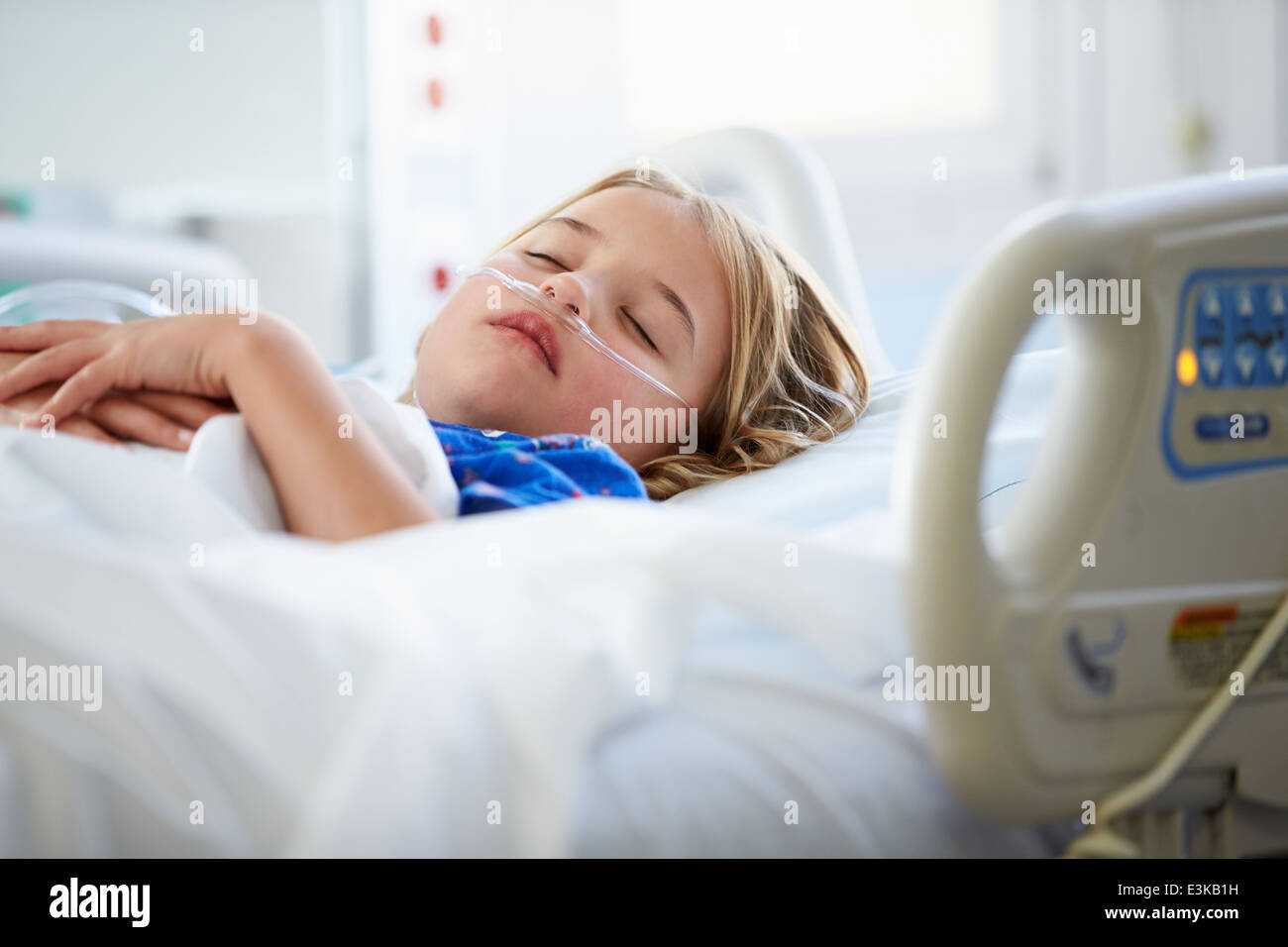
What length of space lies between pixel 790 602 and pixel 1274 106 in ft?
9.83

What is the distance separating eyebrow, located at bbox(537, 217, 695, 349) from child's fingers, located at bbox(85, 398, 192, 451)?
18.6 inches

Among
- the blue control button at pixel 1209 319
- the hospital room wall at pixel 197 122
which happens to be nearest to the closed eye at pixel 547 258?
the blue control button at pixel 1209 319

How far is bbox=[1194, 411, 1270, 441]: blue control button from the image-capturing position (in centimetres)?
65

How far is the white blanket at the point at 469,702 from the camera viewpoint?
1.65 feet

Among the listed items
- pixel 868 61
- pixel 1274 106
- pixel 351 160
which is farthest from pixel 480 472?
pixel 1274 106

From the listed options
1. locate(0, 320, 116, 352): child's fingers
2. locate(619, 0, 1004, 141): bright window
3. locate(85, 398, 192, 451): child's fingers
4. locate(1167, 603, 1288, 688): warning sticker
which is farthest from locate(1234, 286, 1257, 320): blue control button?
locate(619, 0, 1004, 141): bright window

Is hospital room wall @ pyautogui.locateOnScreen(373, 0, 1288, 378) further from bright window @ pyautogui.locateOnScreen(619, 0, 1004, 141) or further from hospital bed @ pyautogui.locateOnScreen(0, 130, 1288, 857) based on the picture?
hospital bed @ pyautogui.locateOnScreen(0, 130, 1288, 857)

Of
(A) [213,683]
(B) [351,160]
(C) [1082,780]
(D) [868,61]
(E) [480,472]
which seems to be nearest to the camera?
(A) [213,683]

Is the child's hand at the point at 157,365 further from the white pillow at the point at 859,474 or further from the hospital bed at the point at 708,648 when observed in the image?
the white pillow at the point at 859,474

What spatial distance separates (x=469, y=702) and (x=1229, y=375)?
17.9 inches

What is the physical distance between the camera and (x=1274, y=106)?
9.84 feet

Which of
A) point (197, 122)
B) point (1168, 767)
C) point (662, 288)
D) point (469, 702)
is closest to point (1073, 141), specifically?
point (197, 122)

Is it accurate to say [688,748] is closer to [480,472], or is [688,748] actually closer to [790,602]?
[790,602]

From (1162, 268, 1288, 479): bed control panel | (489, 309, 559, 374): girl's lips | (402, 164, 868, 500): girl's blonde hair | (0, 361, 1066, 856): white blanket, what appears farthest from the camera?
(402, 164, 868, 500): girl's blonde hair
